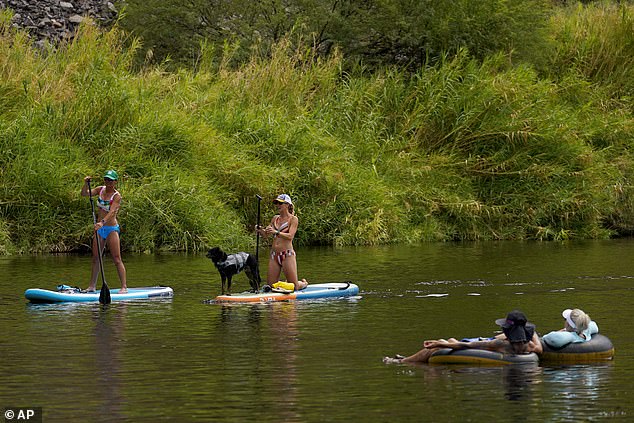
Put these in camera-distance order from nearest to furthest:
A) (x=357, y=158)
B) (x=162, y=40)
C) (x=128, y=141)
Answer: (x=128, y=141), (x=357, y=158), (x=162, y=40)

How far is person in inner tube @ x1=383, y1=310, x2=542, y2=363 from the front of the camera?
532 inches

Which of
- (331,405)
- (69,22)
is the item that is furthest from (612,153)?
(331,405)

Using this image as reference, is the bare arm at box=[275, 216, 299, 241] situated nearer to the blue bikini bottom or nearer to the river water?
the river water

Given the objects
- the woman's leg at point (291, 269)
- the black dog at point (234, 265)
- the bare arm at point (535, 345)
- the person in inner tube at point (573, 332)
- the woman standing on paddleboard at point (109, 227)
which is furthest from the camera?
the woman's leg at point (291, 269)

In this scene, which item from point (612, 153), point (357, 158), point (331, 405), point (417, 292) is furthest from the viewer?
point (612, 153)

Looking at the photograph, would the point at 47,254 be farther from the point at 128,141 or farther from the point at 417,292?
the point at 417,292

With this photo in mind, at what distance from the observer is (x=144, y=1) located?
38562mm

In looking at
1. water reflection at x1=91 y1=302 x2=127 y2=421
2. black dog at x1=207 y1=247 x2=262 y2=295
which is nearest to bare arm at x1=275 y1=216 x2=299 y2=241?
black dog at x1=207 y1=247 x2=262 y2=295

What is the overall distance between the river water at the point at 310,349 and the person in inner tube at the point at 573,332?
34cm

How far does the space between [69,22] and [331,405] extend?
3495cm

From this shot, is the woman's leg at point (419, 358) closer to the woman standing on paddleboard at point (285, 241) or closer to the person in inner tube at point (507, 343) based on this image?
the person in inner tube at point (507, 343)

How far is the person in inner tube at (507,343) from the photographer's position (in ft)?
44.3

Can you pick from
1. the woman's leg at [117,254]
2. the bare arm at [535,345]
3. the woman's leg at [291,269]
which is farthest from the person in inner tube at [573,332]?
the woman's leg at [117,254]

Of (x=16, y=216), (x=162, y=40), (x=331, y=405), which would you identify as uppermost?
(x=162, y=40)
